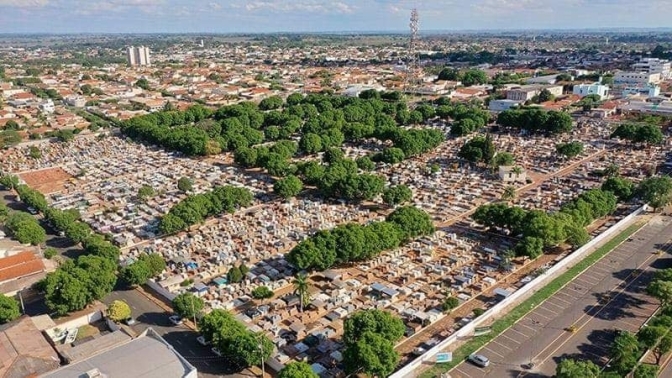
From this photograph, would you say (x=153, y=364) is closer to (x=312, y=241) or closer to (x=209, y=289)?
(x=209, y=289)

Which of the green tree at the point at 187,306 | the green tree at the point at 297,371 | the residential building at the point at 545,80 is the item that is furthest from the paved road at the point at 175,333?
the residential building at the point at 545,80

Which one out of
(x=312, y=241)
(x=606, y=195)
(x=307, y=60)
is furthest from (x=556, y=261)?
(x=307, y=60)

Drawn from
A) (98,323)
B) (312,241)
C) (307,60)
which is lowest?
(98,323)

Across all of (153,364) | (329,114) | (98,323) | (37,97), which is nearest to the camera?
(153,364)

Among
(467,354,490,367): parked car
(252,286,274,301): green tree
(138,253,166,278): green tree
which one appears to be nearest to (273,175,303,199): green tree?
(138,253,166,278): green tree

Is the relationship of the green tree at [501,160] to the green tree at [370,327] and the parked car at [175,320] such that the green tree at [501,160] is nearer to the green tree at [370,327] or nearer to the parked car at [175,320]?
the green tree at [370,327]

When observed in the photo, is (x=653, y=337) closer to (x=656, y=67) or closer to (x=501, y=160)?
(x=501, y=160)

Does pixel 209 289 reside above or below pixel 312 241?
below
